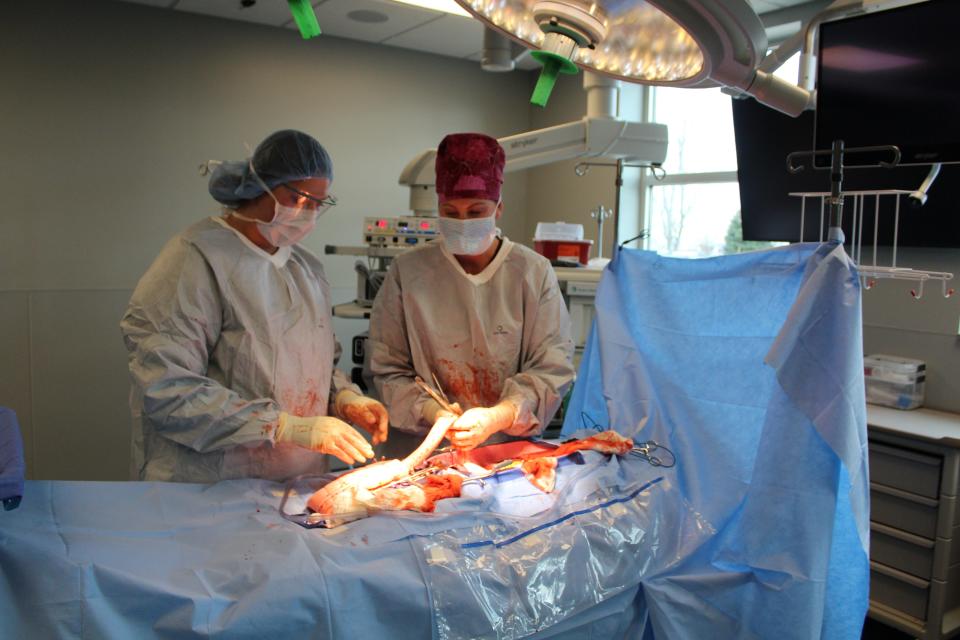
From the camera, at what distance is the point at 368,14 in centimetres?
434

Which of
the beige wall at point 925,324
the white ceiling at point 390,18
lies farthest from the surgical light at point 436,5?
the beige wall at point 925,324

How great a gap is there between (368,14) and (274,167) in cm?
290

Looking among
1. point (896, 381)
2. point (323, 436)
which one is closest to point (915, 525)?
point (896, 381)

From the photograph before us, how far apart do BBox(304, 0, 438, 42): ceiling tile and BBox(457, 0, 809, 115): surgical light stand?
3.24 meters

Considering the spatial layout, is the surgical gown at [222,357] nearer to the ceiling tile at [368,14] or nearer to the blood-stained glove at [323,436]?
the blood-stained glove at [323,436]

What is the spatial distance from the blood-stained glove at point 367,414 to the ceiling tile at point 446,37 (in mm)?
3097

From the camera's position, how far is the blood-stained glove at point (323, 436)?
168cm

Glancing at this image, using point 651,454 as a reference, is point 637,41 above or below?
above

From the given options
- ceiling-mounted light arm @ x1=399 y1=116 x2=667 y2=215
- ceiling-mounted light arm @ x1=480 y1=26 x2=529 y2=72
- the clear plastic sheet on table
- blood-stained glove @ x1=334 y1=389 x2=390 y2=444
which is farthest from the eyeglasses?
ceiling-mounted light arm @ x1=480 y1=26 x2=529 y2=72

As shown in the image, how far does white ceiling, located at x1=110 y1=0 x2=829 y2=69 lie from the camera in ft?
13.0

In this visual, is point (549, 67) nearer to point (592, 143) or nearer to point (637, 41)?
point (637, 41)

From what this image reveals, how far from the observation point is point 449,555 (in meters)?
1.32

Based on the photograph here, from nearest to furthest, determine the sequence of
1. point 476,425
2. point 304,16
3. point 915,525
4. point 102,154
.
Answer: point 304,16 → point 476,425 → point 915,525 → point 102,154

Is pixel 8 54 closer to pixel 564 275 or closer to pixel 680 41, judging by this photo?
pixel 564 275
